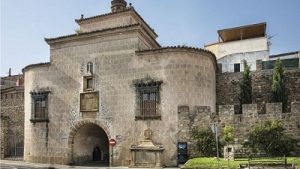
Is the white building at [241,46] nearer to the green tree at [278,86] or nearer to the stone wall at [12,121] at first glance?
the green tree at [278,86]

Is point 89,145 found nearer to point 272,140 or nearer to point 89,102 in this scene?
point 89,102

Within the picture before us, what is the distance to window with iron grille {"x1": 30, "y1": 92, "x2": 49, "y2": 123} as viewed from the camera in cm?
2552

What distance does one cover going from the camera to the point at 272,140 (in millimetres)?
19500

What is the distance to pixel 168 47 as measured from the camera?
72.7 ft

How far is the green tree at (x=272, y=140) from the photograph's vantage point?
763 inches

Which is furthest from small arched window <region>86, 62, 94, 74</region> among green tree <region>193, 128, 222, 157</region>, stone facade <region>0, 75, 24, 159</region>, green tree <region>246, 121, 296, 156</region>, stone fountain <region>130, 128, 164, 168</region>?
green tree <region>246, 121, 296, 156</region>

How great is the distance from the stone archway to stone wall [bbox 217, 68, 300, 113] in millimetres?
9262

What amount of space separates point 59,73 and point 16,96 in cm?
906

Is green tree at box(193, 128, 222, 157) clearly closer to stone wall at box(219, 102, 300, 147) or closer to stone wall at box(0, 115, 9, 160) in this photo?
stone wall at box(219, 102, 300, 147)

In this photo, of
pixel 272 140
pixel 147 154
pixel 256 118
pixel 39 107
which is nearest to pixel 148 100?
pixel 147 154

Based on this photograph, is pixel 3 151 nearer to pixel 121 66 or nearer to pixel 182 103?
pixel 121 66

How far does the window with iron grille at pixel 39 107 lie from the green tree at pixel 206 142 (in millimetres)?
11311

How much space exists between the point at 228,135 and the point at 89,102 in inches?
376

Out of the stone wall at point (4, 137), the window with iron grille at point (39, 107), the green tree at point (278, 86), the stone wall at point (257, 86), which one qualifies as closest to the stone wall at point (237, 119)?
the green tree at point (278, 86)
